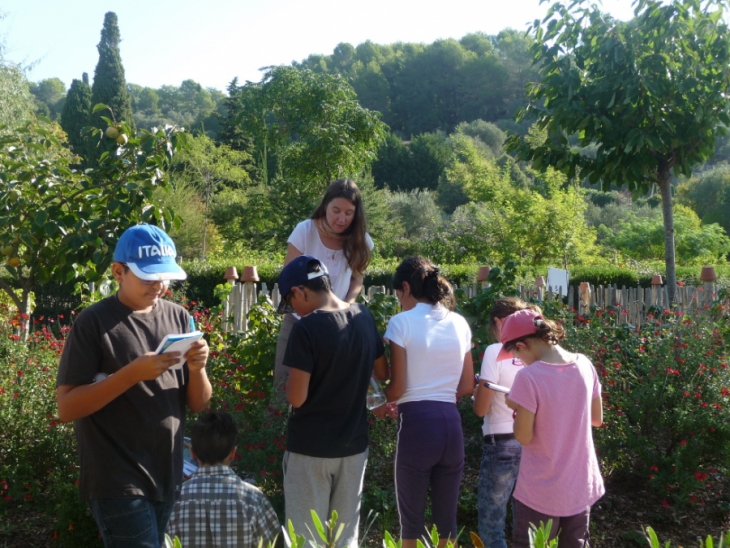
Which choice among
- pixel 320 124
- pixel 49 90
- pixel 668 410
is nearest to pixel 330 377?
pixel 668 410

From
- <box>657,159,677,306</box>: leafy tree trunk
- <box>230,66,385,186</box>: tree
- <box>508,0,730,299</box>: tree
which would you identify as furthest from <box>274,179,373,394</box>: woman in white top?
<box>230,66,385,186</box>: tree

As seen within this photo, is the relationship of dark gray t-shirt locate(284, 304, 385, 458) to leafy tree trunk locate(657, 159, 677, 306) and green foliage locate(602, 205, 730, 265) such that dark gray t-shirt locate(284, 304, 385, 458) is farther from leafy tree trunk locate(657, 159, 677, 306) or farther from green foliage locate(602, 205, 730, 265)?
green foliage locate(602, 205, 730, 265)

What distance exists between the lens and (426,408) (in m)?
3.08

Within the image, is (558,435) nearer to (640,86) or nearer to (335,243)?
(335,243)

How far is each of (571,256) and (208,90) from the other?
80.2 m

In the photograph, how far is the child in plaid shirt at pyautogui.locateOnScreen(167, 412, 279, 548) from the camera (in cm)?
232

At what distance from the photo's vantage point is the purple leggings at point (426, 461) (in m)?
3.04

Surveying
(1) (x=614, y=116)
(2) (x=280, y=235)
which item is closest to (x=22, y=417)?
(1) (x=614, y=116)

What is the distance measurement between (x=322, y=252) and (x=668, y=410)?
242 cm

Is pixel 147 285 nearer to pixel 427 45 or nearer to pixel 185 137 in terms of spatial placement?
pixel 185 137

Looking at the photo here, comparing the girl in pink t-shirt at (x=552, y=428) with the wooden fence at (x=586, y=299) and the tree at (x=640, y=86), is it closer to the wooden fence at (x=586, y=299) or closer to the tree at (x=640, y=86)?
the wooden fence at (x=586, y=299)

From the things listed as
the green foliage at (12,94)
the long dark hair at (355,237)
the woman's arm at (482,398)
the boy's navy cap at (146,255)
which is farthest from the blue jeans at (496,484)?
the green foliage at (12,94)

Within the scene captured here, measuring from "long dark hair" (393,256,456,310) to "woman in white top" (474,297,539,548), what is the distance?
0.32 meters

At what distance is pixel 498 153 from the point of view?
52.7 metres
